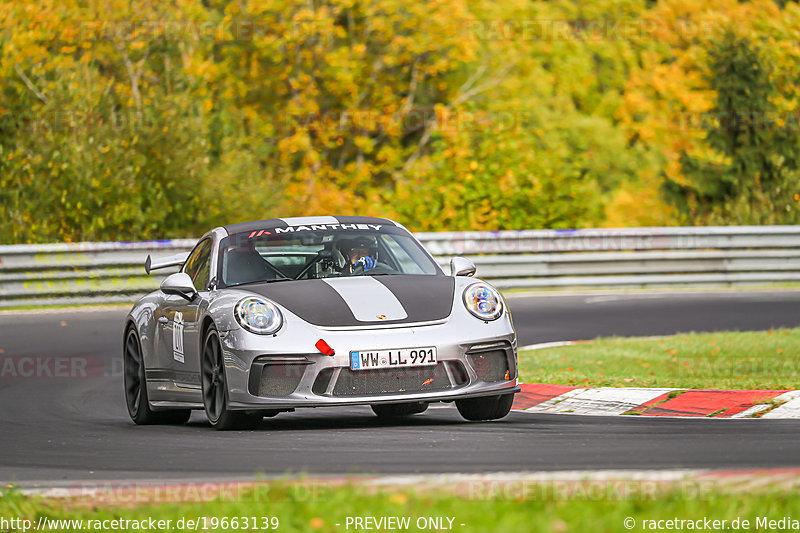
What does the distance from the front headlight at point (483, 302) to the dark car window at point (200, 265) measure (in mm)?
1840

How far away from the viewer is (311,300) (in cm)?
833

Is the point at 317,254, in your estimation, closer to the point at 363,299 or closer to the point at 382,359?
the point at 363,299

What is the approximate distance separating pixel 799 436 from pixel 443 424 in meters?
2.24

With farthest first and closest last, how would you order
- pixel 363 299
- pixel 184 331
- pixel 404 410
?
pixel 404 410 < pixel 184 331 < pixel 363 299

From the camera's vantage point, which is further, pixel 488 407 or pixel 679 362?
pixel 679 362

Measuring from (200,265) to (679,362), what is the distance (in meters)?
4.73

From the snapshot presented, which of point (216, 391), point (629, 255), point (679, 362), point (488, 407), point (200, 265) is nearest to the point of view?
point (216, 391)

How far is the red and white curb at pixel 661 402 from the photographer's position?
8.70 meters

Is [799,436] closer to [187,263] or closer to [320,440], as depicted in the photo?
[320,440]

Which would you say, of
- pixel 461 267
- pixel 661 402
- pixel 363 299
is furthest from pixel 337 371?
pixel 661 402

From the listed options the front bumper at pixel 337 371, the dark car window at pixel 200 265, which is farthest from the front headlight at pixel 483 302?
the dark car window at pixel 200 265

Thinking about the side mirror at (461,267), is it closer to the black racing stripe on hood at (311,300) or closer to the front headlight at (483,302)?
the front headlight at (483,302)

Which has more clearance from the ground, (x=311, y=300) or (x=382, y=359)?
(x=311, y=300)

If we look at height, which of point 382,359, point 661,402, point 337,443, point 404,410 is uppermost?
point 382,359
